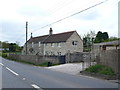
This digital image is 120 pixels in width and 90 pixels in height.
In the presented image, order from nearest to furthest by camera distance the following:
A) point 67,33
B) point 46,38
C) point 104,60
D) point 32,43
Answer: point 104,60 → point 67,33 → point 46,38 → point 32,43

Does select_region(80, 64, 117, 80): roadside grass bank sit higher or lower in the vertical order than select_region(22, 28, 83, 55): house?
lower

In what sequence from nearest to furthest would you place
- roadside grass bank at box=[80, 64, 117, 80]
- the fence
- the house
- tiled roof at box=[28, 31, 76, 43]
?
roadside grass bank at box=[80, 64, 117, 80], the fence, the house, tiled roof at box=[28, 31, 76, 43]

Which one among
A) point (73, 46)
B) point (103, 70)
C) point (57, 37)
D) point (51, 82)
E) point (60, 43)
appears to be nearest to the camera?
point (51, 82)

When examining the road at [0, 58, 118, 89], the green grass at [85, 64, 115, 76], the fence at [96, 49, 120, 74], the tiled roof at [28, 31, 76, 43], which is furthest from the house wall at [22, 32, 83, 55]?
the road at [0, 58, 118, 89]

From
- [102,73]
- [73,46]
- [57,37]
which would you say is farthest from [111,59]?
[57,37]

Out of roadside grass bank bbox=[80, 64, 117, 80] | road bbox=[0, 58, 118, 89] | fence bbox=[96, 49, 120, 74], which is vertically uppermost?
fence bbox=[96, 49, 120, 74]

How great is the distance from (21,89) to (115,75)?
10.3 m

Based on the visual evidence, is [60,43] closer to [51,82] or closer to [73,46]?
[73,46]

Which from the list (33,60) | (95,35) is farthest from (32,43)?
(33,60)

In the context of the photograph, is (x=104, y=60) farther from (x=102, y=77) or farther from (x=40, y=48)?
(x=40, y=48)

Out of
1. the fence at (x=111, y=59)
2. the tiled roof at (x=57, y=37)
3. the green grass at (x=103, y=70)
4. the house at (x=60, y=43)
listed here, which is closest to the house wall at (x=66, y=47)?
the house at (x=60, y=43)

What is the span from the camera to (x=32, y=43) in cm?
10012

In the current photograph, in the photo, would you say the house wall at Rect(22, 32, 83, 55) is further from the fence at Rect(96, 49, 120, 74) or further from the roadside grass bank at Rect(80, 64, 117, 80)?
the roadside grass bank at Rect(80, 64, 117, 80)

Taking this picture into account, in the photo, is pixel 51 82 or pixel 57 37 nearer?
pixel 51 82
